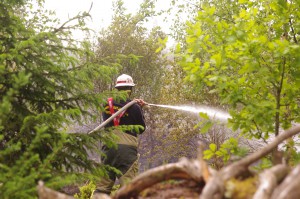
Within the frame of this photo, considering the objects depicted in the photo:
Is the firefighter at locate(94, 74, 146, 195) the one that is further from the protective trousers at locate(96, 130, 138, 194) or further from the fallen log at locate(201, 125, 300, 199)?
the fallen log at locate(201, 125, 300, 199)

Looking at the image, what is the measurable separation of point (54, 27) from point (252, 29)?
2714mm

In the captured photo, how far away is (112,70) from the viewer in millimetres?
5055

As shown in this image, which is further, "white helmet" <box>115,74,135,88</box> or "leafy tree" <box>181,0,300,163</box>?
"white helmet" <box>115,74,135,88</box>

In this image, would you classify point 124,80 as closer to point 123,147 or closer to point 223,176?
point 123,147

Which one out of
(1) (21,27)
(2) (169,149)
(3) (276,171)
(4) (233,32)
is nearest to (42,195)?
(3) (276,171)

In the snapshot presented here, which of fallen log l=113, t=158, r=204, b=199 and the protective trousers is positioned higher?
fallen log l=113, t=158, r=204, b=199

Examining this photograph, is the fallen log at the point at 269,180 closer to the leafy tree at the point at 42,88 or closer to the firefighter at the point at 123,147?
the leafy tree at the point at 42,88

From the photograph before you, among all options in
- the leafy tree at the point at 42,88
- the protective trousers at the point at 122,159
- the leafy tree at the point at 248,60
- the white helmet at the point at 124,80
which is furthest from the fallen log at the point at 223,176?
the white helmet at the point at 124,80

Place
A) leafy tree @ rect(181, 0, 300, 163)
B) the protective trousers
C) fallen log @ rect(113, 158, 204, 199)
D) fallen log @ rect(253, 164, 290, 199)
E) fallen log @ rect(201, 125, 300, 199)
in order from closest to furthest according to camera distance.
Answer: fallen log @ rect(253, 164, 290, 199) → fallen log @ rect(201, 125, 300, 199) → fallen log @ rect(113, 158, 204, 199) → leafy tree @ rect(181, 0, 300, 163) → the protective trousers

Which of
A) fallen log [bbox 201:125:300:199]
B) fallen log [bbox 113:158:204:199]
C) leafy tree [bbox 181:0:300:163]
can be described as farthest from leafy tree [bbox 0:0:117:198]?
fallen log [bbox 201:125:300:199]

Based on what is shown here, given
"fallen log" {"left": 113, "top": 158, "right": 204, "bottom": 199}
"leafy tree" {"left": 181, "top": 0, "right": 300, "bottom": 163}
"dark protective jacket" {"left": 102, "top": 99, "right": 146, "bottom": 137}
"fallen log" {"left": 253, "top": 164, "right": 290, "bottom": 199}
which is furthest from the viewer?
"dark protective jacket" {"left": 102, "top": 99, "right": 146, "bottom": 137}

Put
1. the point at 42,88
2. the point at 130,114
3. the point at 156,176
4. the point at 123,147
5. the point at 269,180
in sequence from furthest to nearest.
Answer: the point at 130,114
the point at 123,147
the point at 42,88
the point at 156,176
the point at 269,180

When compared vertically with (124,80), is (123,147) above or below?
below

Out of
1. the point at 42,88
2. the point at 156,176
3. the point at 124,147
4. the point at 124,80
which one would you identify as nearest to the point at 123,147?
the point at 124,147
